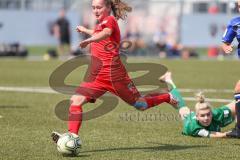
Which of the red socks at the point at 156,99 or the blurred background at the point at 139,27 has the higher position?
the red socks at the point at 156,99

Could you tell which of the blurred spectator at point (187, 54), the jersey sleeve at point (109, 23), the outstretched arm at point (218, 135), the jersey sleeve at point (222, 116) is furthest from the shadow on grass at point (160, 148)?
the blurred spectator at point (187, 54)

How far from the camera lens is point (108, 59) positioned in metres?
8.18

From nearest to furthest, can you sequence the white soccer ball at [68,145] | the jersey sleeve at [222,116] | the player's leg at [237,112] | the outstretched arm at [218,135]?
the white soccer ball at [68,145]
the player's leg at [237,112]
the outstretched arm at [218,135]
the jersey sleeve at [222,116]

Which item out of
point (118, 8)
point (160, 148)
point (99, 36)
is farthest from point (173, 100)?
point (99, 36)

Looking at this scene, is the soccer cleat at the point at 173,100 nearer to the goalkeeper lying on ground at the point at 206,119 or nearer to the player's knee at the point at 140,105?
the goalkeeper lying on ground at the point at 206,119

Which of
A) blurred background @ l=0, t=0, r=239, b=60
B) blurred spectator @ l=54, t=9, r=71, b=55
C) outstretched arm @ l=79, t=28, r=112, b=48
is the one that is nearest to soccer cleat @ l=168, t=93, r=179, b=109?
outstretched arm @ l=79, t=28, r=112, b=48

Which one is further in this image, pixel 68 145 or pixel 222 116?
pixel 222 116

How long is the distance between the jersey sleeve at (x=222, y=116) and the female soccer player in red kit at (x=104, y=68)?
143 cm

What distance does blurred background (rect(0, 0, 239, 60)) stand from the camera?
34562 millimetres

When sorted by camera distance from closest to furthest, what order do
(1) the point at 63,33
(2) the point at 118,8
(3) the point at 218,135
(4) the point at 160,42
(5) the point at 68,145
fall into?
(5) the point at 68,145, (2) the point at 118,8, (3) the point at 218,135, (1) the point at 63,33, (4) the point at 160,42

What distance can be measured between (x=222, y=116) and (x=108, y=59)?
80.4 inches

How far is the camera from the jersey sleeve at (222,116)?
9.35m

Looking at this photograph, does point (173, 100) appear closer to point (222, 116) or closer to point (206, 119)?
point (206, 119)

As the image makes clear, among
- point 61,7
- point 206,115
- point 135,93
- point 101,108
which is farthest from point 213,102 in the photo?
point 61,7
